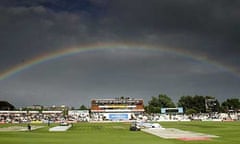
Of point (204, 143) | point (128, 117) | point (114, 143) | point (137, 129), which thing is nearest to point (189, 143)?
point (204, 143)

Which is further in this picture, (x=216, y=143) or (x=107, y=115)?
(x=107, y=115)

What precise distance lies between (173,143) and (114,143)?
690 centimetres

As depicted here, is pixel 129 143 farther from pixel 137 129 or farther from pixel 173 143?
pixel 137 129

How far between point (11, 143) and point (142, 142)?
1523 centimetres

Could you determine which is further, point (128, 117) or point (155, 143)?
point (128, 117)

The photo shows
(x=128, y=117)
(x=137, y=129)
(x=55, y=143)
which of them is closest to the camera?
(x=55, y=143)

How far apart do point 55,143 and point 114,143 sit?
22.0 feet

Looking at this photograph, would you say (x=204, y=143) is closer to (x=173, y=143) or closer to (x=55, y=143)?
(x=173, y=143)

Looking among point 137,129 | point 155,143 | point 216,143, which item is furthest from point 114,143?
point 137,129

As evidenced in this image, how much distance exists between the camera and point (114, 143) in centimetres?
4459

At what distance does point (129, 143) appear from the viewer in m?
44.6

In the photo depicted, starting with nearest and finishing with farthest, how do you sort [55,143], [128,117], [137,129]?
[55,143], [137,129], [128,117]

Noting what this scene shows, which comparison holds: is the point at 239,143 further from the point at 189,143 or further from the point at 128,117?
the point at 128,117

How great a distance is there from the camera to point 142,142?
45969 millimetres
